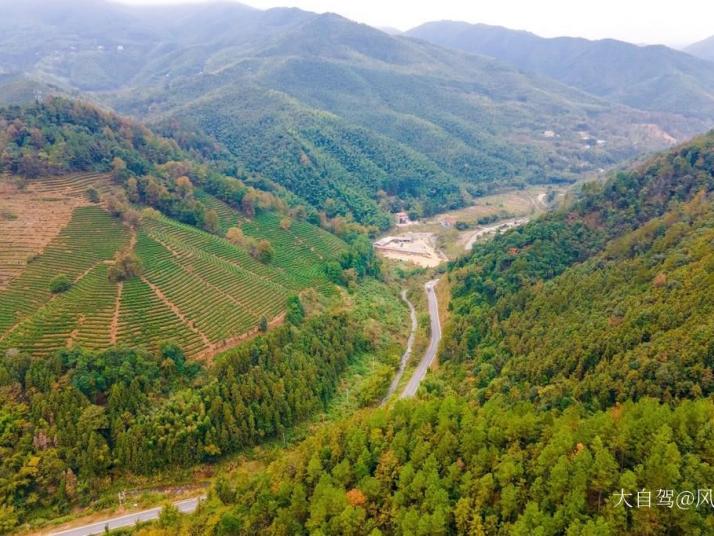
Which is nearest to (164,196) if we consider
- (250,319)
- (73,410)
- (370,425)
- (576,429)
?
(250,319)

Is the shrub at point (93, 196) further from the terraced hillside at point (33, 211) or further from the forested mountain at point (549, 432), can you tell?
the forested mountain at point (549, 432)

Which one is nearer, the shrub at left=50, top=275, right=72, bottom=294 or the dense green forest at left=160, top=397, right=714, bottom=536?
the dense green forest at left=160, top=397, right=714, bottom=536

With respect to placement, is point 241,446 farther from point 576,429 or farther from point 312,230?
point 312,230

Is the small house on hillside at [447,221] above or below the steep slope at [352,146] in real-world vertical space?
below

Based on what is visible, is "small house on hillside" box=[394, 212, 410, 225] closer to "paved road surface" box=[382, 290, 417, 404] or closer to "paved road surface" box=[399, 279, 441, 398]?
"paved road surface" box=[399, 279, 441, 398]

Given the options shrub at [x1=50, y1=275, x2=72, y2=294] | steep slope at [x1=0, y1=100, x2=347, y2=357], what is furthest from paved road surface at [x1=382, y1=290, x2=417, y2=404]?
shrub at [x1=50, y1=275, x2=72, y2=294]

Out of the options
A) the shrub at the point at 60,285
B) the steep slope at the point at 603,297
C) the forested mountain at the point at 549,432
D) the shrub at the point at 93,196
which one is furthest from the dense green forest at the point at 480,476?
the shrub at the point at 93,196

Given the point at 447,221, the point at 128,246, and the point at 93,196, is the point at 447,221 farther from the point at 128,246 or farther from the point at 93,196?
the point at 128,246
